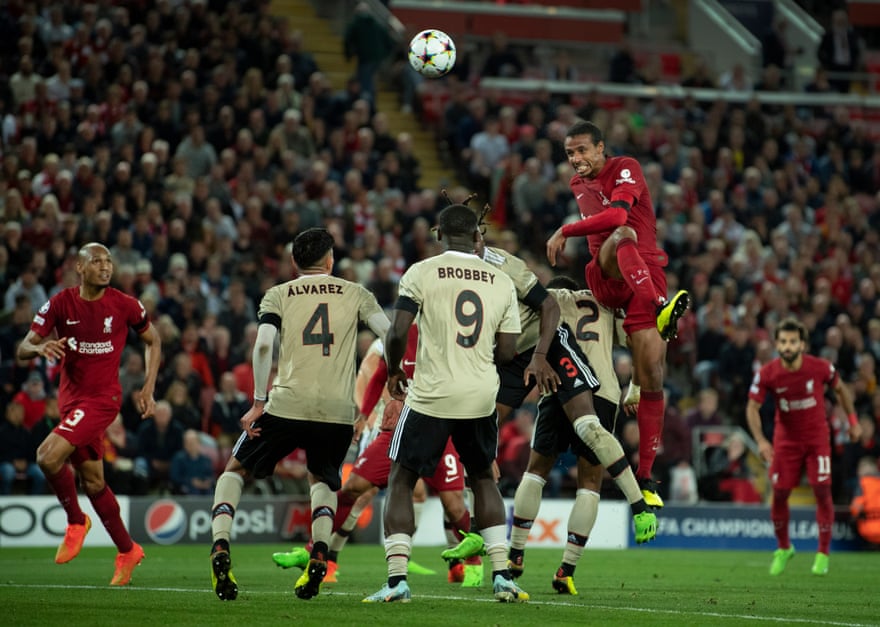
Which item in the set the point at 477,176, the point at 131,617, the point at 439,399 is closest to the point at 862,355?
the point at 477,176

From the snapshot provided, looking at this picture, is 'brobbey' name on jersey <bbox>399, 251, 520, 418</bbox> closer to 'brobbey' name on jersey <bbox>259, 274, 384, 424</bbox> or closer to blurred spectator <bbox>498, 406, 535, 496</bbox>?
'brobbey' name on jersey <bbox>259, 274, 384, 424</bbox>

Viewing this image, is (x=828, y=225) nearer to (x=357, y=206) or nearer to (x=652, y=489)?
(x=357, y=206)

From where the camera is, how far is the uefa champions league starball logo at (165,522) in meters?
17.9

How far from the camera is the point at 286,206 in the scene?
2114 centimetres

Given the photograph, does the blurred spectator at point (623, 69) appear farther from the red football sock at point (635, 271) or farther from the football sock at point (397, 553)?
the football sock at point (397, 553)

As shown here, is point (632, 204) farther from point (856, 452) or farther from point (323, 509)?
point (856, 452)

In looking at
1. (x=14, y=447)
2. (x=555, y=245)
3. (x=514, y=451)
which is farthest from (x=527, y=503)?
(x=14, y=447)

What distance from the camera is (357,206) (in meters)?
21.9

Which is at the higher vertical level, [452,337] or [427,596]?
[452,337]

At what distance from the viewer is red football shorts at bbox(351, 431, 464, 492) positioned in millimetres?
11828

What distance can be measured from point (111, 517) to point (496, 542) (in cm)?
375

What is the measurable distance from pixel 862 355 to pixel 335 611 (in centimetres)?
1603

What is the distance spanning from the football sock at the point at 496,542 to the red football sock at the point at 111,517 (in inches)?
135

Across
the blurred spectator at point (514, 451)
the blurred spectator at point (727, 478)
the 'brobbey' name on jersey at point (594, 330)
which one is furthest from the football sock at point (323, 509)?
the blurred spectator at point (727, 478)
